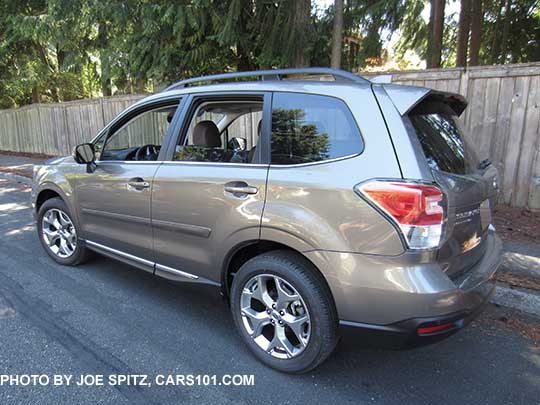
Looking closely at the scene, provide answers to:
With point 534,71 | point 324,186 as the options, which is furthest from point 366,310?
point 534,71

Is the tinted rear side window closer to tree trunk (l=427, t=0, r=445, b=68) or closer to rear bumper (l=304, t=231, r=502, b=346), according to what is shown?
rear bumper (l=304, t=231, r=502, b=346)

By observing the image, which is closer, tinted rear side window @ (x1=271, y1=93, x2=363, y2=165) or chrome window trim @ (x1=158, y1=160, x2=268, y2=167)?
tinted rear side window @ (x1=271, y1=93, x2=363, y2=165)

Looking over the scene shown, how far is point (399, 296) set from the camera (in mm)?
2014

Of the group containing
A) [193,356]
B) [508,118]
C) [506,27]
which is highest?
[506,27]

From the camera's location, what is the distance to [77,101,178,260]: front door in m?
3.21

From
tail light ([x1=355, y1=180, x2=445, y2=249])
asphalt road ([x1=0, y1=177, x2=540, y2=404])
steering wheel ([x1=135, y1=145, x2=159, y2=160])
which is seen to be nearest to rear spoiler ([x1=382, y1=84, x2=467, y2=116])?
tail light ([x1=355, y1=180, x2=445, y2=249])

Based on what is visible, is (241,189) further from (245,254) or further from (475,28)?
(475,28)

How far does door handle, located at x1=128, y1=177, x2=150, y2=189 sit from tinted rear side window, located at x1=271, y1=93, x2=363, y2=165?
122cm

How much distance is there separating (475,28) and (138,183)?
11.4 metres

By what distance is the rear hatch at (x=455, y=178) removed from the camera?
6.90ft

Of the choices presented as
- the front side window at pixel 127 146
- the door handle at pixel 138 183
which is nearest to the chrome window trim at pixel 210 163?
the door handle at pixel 138 183

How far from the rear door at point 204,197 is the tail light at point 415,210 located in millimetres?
798

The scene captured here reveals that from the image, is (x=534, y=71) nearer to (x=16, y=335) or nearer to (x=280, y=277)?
(x=280, y=277)

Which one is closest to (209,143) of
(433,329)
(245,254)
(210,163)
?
(210,163)
